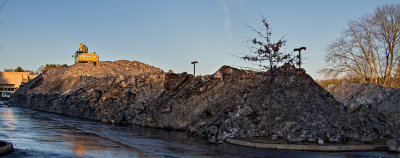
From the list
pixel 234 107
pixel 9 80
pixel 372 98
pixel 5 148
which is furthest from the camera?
pixel 9 80

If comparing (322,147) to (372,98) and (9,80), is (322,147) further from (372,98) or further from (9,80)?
(9,80)

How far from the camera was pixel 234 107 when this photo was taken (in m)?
18.1

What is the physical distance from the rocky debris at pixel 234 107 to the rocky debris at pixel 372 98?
1.67 metres

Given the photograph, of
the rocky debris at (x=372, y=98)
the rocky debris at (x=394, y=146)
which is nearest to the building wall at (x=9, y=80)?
the rocky debris at (x=372, y=98)

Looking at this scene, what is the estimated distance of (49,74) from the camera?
52.8 m

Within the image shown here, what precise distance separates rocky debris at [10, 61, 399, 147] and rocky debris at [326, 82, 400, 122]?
1673mm

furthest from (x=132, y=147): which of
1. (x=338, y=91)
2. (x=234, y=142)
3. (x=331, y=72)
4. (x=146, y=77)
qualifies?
(x=331, y=72)

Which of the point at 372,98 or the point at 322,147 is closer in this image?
the point at 322,147

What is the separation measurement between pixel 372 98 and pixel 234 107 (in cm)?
1216

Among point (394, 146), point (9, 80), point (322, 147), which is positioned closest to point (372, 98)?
point (394, 146)

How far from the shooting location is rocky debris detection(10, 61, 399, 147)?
47.2 feet

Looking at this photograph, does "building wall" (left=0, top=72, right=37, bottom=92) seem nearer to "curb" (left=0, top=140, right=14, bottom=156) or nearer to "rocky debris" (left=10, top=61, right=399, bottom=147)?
"rocky debris" (left=10, top=61, right=399, bottom=147)

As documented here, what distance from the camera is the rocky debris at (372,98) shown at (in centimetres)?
1813

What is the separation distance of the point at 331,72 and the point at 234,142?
2958 cm
